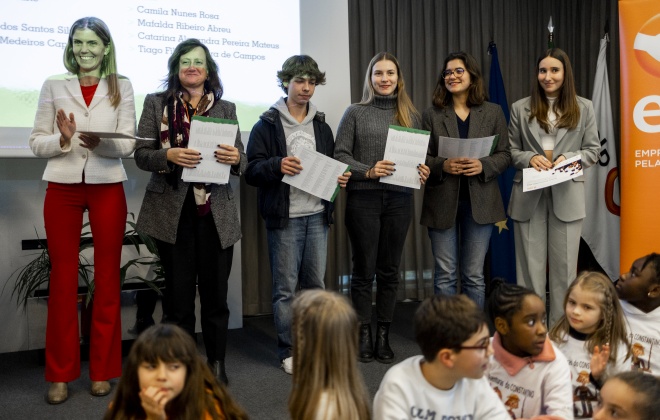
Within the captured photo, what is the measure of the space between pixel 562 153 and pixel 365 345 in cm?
141

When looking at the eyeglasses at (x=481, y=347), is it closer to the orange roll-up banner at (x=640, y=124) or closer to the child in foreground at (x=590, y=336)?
the child in foreground at (x=590, y=336)

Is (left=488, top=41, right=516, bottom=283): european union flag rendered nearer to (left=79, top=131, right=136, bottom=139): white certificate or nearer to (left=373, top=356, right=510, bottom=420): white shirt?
(left=79, top=131, right=136, bottom=139): white certificate

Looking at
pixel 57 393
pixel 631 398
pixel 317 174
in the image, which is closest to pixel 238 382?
pixel 57 393

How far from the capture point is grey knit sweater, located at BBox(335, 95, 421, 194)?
3398 millimetres

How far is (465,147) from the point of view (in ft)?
11.0

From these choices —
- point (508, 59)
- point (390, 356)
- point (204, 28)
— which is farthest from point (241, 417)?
point (508, 59)

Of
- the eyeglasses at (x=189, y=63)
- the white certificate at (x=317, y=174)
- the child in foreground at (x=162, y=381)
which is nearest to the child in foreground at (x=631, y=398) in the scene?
the child in foreground at (x=162, y=381)

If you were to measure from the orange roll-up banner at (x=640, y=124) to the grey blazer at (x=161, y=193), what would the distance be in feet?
7.73

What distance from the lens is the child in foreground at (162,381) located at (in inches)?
67.3

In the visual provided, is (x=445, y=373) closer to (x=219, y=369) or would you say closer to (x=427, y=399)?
(x=427, y=399)

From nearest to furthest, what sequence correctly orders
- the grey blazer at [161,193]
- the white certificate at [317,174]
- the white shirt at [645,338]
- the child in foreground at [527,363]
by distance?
the child in foreground at [527,363] < the white shirt at [645,338] < the grey blazer at [161,193] < the white certificate at [317,174]

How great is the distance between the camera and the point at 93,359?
298 cm

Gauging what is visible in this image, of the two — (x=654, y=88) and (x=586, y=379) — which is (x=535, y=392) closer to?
(x=586, y=379)

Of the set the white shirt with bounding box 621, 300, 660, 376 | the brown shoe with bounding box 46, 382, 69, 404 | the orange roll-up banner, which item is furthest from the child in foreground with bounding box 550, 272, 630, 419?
the brown shoe with bounding box 46, 382, 69, 404
